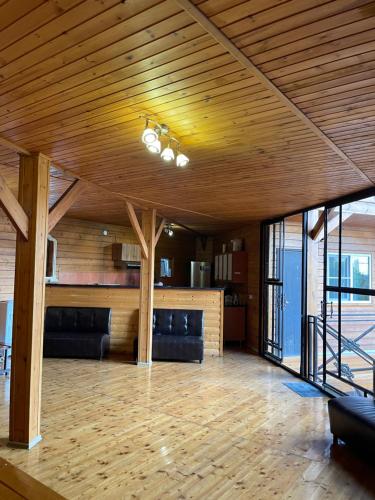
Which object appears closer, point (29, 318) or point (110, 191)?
point (29, 318)

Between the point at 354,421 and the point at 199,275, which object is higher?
the point at 199,275

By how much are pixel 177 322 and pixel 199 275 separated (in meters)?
3.23

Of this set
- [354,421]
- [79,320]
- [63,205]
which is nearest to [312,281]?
[354,421]

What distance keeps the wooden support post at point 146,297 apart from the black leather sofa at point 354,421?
3.20 metres

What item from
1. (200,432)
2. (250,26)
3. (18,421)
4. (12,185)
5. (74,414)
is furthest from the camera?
(12,185)

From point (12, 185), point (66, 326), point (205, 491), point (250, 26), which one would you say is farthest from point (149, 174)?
point (66, 326)

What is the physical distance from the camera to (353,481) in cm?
272

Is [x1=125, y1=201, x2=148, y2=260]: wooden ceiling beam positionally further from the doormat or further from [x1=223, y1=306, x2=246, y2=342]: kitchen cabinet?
the doormat

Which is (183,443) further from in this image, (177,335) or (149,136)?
(177,335)

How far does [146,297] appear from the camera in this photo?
600 cm

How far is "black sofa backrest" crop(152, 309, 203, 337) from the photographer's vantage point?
658 centimetres

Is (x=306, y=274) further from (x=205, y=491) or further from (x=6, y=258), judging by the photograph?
(x=6, y=258)

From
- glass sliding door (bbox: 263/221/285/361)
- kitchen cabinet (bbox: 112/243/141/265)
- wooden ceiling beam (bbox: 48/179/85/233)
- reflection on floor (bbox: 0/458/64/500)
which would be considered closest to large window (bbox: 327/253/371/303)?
glass sliding door (bbox: 263/221/285/361)

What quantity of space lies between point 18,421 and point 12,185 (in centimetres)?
309
